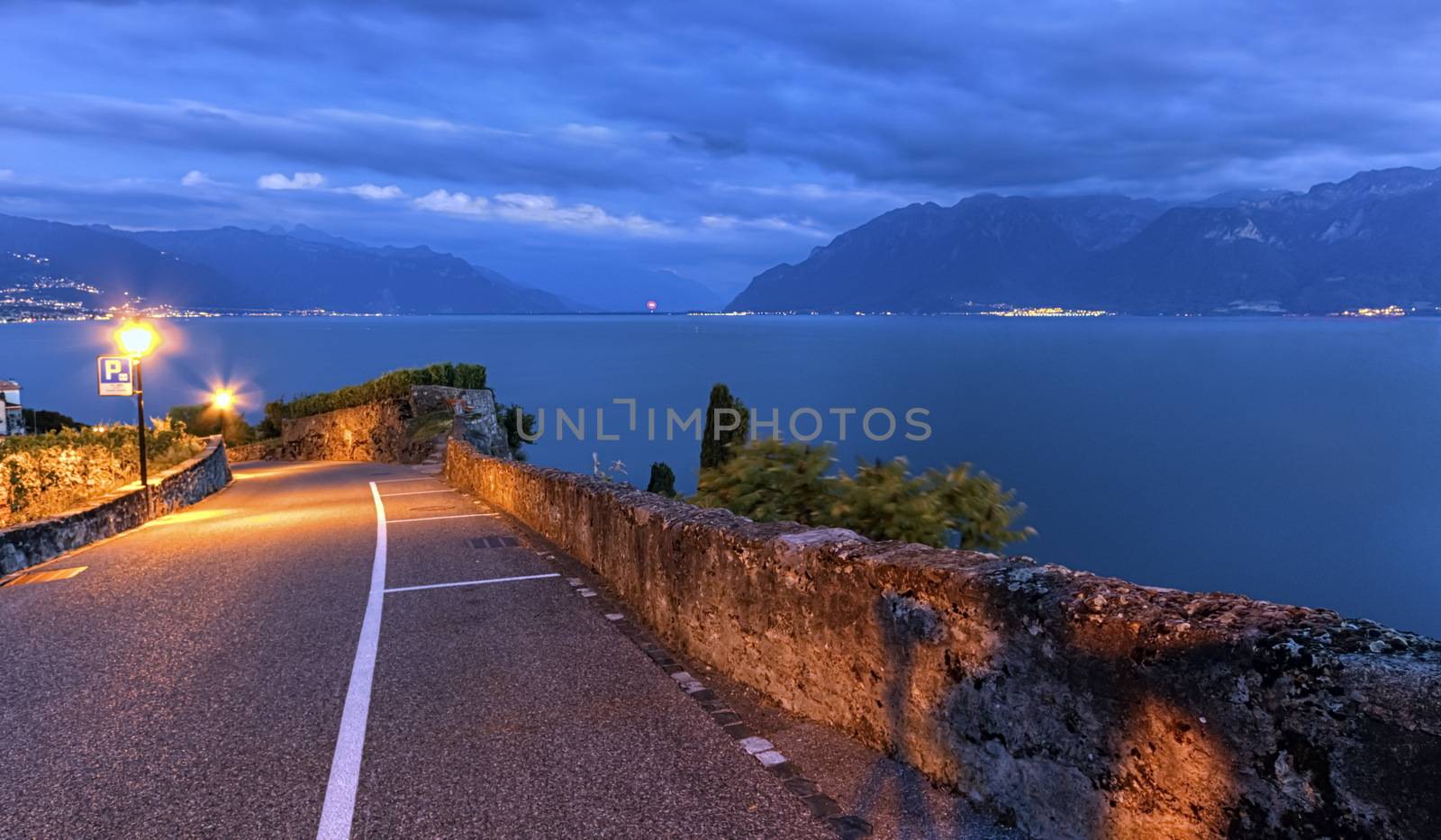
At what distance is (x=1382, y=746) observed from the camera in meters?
2.25

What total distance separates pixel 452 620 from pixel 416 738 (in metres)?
2.45

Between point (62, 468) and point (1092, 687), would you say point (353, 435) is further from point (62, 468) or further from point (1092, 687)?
point (1092, 687)

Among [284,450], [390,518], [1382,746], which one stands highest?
[1382,746]

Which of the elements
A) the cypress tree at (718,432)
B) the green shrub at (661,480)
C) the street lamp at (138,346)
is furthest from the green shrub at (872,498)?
the green shrub at (661,480)

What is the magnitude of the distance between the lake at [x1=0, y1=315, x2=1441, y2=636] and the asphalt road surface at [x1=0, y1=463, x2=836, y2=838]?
13819mm

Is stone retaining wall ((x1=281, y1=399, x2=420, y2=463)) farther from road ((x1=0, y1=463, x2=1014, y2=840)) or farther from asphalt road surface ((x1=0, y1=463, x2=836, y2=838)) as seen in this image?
road ((x1=0, y1=463, x2=1014, y2=840))

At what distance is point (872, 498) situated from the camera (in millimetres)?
7871

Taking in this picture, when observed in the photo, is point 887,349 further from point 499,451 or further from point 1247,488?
point 499,451

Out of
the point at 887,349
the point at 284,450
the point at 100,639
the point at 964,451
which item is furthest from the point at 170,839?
the point at 887,349

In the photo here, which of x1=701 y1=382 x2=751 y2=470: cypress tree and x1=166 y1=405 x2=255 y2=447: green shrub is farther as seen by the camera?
x1=166 y1=405 x2=255 y2=447: green shrub

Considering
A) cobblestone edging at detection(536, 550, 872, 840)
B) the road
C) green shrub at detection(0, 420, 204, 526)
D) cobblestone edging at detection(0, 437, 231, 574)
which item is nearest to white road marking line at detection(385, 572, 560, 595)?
the road

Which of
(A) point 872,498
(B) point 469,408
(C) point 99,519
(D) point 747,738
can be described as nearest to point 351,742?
(D) point 747,738

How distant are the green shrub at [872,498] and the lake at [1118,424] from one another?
35.4 ft

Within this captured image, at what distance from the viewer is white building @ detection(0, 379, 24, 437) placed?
47062mm
